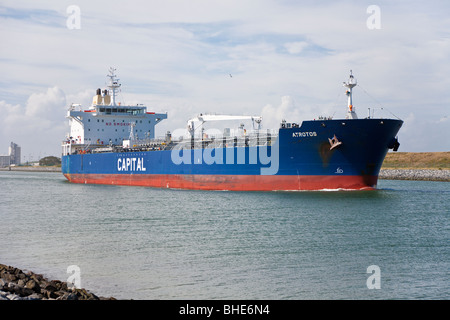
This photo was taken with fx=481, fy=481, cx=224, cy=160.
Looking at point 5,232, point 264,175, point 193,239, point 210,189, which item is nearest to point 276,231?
point 193,239

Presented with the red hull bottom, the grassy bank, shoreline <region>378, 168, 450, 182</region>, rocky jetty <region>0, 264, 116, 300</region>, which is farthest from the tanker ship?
the grassy bank

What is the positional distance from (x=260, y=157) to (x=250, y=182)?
1626 millimetres

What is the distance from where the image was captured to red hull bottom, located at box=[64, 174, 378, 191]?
23281 millimetres

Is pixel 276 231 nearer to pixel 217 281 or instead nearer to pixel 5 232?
pixel 217 281

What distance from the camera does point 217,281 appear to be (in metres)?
9.61

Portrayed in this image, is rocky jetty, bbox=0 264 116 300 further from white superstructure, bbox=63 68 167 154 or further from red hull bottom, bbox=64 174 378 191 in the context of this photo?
white superstructure, bbox=63 68 167 154

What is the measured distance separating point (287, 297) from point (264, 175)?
16673 millimetres

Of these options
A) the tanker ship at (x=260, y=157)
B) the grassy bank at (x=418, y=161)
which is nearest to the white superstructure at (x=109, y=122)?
the tanker ship at (x=260, y=157)

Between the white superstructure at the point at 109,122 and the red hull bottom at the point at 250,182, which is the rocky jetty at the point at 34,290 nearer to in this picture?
the red hull bottom at the point at 250,182

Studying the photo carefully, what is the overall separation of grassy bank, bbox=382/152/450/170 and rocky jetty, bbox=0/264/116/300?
5012cm

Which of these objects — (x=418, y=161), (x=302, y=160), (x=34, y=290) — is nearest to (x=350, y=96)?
(x=302, y=160)

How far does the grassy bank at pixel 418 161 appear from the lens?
54344 millimetres

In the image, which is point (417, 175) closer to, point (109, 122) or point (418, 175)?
point (418, 175)

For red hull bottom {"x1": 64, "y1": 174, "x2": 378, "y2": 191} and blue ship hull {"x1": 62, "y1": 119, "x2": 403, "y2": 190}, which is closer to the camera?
blue ship hull {"x1": 62, "y1": 119, "x2": 403, "y2": 190}
